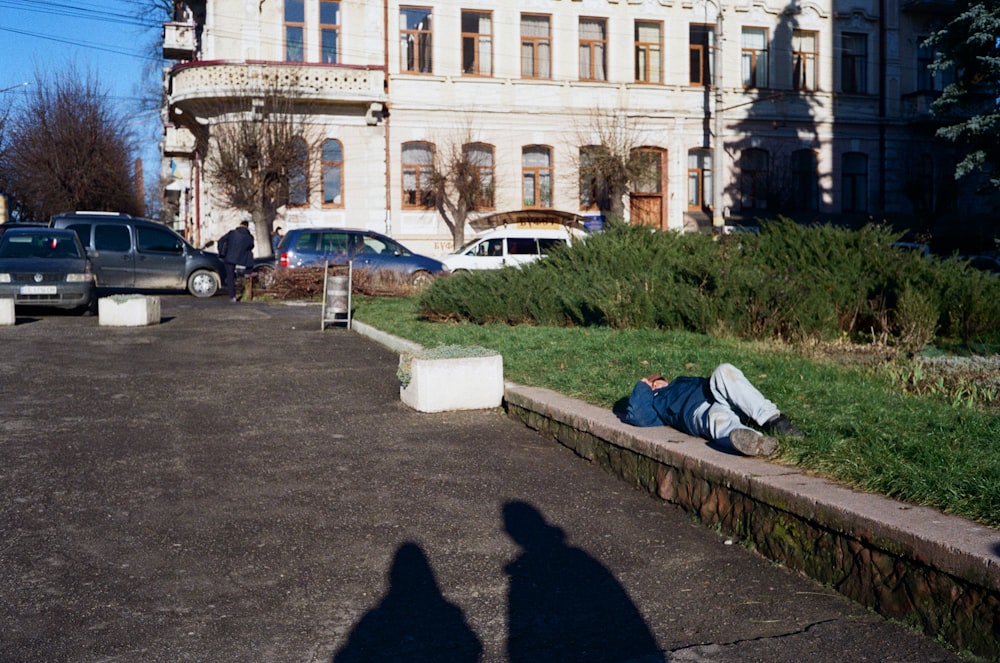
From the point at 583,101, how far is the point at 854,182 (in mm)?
11361

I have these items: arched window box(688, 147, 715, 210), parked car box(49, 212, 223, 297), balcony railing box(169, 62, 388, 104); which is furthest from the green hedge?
arched window box(688, 147, 715, 210)

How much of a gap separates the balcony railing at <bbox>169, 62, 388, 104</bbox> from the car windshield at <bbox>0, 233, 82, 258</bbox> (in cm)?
1507

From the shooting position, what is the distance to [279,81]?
3459 cm

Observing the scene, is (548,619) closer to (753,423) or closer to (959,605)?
(959,605)

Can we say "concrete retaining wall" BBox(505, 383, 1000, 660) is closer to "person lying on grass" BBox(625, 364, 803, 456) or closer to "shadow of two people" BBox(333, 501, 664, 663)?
"person lying on grass" BBox(625, 364, 803, 456)

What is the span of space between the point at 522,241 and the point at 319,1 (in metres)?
14.3

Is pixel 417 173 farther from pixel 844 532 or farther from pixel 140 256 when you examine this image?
pixel 844 532

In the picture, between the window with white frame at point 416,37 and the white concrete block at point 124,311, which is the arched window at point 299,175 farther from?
the white concrete block at point 124,311

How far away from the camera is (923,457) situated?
5.70 m

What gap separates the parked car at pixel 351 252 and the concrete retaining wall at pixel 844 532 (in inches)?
730

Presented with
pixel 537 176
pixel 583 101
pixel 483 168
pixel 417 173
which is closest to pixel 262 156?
pixel 417 173

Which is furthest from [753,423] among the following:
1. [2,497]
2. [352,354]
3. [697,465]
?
[352,354]

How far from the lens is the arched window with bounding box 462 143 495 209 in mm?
37188

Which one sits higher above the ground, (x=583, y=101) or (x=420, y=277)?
(x=583, y=101)
